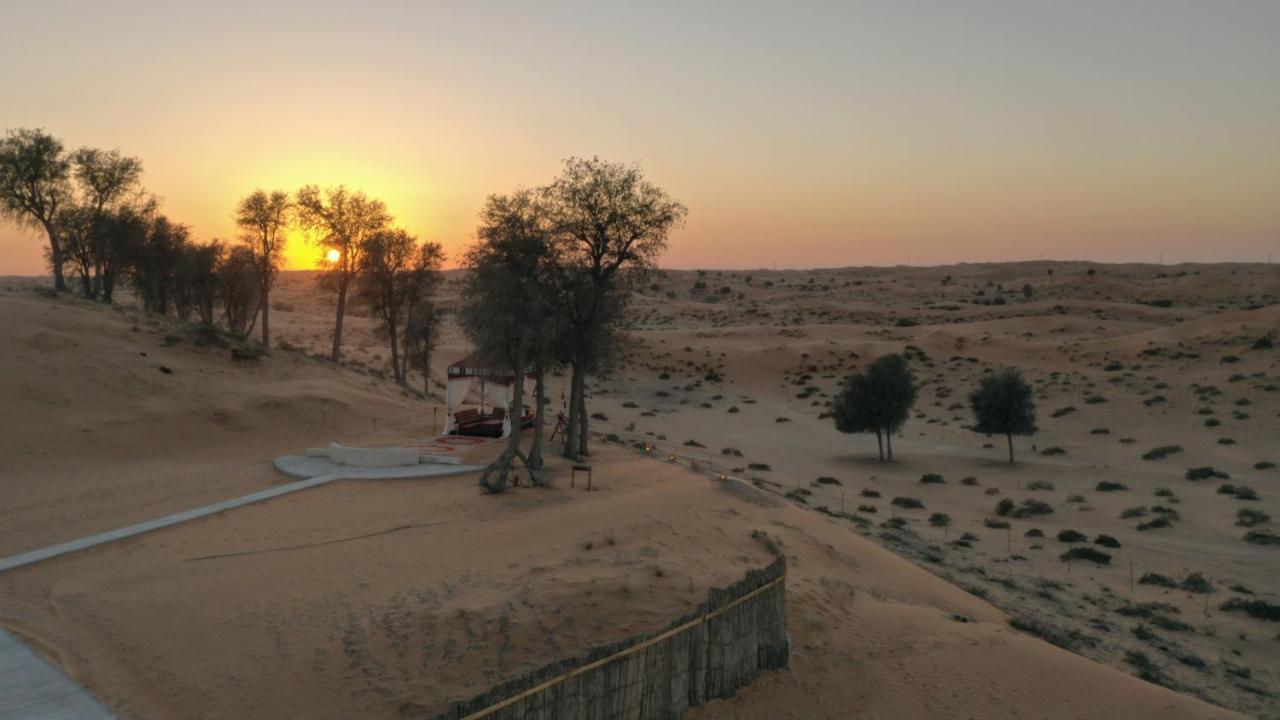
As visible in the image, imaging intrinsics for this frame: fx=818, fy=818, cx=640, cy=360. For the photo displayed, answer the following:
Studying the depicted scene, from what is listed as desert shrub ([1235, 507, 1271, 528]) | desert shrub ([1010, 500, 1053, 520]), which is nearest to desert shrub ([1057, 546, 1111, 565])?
desert shrub ([1010, 500, 1053, 520])

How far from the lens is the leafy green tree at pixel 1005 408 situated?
4147 centimetres

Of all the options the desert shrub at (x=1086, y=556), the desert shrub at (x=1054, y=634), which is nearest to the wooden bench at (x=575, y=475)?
the desert shrub at (x=1054, y=634)

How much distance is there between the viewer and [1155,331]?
67.9m

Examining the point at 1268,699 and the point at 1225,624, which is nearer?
the point at 1268,699

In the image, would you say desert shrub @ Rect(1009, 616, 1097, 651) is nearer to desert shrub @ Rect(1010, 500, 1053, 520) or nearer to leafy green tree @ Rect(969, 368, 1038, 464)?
desert shrub @ Rect(1010, 500, 1053, 520)

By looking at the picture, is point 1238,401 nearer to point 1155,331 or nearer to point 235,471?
point 1155,331

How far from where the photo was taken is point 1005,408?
4162 cm

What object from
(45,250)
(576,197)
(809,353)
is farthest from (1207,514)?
(45,250)

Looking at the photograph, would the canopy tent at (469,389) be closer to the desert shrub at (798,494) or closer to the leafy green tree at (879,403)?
the desert shrub at (798,494)

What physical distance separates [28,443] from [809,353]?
2259 inches

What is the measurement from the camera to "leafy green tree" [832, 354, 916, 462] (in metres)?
42.3

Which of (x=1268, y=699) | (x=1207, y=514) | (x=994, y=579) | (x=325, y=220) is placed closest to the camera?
(x=1268, y=699)

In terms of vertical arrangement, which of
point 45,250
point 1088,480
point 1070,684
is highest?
point 45,250

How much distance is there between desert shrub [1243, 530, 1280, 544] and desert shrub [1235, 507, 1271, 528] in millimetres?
1205
